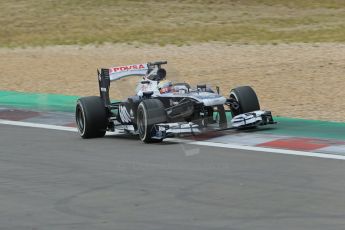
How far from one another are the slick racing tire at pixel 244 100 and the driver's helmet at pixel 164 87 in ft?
3.41

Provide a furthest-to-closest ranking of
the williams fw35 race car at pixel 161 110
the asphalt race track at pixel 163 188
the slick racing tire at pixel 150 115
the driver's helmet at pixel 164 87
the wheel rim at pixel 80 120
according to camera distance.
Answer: the wheel rim at pixel 80 120
the driver's helmet at pixel 164 87
the williams fw35 race car at pixel 161 110
the slick racing tire at pixel 150 115
the asphalt race track at pixel 163 188

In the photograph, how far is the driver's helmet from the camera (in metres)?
15.1

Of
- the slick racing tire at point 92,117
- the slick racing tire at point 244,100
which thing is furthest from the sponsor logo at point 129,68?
the slick racing tire at point 244,100

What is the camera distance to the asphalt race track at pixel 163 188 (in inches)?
370

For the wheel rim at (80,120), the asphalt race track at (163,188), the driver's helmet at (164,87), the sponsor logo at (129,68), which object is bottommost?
the asphalt race track at (163,188)

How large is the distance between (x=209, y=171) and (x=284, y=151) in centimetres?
182

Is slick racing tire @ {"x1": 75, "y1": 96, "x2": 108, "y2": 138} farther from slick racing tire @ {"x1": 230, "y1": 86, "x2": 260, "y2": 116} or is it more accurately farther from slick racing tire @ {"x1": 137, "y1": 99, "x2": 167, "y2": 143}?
slick racing tire @ {"x1": 230, "y1": 86, "x2": 260, "y2": 116}

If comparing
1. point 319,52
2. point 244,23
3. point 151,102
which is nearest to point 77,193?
point 151,102

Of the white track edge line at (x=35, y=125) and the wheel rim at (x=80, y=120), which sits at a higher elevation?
the wheel rim at (x=80, y=120)

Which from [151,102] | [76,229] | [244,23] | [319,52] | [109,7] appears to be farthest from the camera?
[109,7]

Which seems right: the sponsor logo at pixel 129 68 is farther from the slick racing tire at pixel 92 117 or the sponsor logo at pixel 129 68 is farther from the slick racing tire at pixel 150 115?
the slick racing tire at pixel 150 115

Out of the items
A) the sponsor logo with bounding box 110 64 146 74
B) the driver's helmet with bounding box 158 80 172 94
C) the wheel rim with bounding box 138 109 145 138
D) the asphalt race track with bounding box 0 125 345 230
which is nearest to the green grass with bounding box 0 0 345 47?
the sponsor logo with bounding box 110 64 146 74

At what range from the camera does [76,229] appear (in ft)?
30.0

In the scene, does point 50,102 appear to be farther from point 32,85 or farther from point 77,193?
point 77,193
